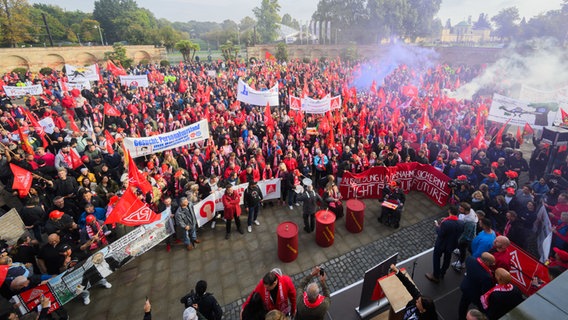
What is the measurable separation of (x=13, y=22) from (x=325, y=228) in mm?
52919

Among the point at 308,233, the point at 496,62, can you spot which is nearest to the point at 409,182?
the point at 308,233

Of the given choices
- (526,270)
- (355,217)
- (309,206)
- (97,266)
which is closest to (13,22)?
(97,266)

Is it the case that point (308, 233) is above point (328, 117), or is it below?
below

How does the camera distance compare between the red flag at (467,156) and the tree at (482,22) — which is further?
the tree at (482,22)

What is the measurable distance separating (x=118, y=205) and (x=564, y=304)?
752cm

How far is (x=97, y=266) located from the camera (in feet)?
19.6

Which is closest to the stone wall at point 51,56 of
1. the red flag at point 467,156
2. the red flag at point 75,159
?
the red flag at point 75,159

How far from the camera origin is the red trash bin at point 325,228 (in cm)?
734

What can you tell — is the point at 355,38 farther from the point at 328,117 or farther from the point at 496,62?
the point at 328,117

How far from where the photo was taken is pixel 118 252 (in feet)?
21.0

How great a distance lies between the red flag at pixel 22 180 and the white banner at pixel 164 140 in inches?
98.1

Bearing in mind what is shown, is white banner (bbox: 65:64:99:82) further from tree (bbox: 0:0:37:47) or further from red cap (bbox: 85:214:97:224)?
tree (bbox: 0:0:37:47)

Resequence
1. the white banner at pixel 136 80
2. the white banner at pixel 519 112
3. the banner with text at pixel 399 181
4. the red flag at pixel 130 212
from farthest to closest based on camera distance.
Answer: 1. the white banner at pixel 136 80
2. the white banner at pixel 519 112
3. the banner with text at pixel 399 181
4. the red flag at pixel 130 212

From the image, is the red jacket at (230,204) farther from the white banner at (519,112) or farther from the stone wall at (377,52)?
the stone wall at (377,52)
